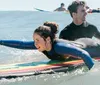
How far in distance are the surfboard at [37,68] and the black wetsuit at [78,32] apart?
0.84 metres

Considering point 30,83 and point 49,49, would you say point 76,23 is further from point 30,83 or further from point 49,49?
point 30,83

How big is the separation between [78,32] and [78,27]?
9 cm

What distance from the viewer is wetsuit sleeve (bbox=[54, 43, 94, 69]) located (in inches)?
195

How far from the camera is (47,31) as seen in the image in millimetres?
5191

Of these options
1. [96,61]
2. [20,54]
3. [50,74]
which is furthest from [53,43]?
[20,54]

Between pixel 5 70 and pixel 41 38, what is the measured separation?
0.67 m

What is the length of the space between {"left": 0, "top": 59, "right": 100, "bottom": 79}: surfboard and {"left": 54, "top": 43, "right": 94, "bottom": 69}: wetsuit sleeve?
21cm

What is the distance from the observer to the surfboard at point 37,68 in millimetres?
4802

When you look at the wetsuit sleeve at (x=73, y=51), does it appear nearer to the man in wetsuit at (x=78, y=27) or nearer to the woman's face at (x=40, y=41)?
the woman's face at (x=40, y=41)

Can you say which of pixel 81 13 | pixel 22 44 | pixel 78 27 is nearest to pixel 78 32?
pixel 78 27

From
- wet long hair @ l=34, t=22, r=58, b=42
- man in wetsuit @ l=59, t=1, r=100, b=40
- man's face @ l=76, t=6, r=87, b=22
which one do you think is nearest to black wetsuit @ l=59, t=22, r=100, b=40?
man in wetsuit @ l=59, t=1, r=100, b=40

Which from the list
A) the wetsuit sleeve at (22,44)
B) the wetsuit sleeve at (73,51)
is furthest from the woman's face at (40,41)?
the wetsuit sleeve at (22,44)

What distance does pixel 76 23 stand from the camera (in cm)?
626

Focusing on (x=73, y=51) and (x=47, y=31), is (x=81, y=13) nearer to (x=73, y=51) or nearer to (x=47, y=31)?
(x=47, y=31)
